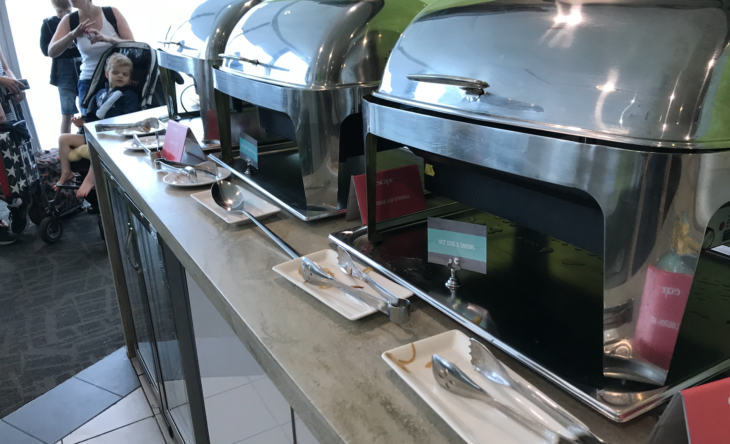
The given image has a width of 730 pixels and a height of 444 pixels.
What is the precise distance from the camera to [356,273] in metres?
0.67

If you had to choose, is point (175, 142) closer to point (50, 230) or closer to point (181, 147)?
point (181, 147)

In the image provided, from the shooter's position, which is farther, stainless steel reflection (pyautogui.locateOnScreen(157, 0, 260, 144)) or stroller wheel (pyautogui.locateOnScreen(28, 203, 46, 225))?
stroller wheel (pyautogui.locateOnScreen(28, 203, 46, 225))

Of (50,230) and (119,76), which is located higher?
(119,76)

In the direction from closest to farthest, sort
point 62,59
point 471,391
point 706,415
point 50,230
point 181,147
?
point 706,415 → point 471,391 → point 181,147 → point 50,230 → point 62,59

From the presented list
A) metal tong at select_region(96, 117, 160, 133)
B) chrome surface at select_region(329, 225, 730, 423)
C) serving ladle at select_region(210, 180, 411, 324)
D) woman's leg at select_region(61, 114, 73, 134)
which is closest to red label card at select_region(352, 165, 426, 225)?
chrome surface at select_region(329, 225, 730, 423)

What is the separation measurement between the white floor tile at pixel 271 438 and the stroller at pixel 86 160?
1950 millimetres

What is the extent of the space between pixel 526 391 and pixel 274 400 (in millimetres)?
340

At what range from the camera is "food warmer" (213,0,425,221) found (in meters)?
0.81

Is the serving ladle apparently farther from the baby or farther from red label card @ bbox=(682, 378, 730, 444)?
the baby

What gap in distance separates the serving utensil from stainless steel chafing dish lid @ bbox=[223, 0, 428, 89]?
49cm

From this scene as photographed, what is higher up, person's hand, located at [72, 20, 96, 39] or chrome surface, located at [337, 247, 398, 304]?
person's hand, located at [72, 20, 96, 39]

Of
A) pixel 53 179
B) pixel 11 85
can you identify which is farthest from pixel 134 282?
pixel 11 85

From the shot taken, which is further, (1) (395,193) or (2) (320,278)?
(1) (395,193)

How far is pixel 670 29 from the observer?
40cm
